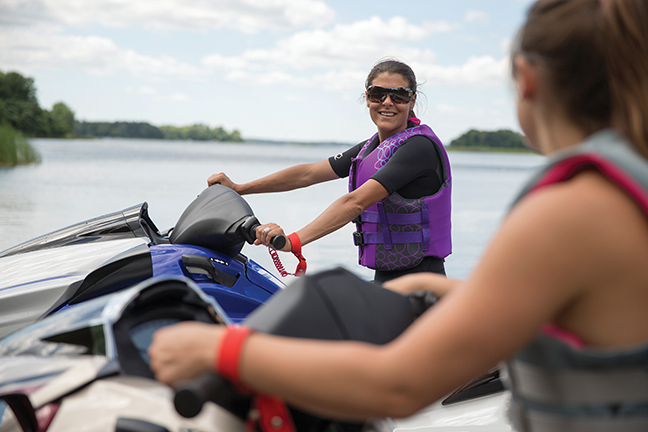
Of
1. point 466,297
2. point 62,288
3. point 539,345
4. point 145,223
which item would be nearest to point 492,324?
point 466,297

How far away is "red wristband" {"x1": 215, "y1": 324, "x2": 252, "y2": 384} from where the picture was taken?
88 cm

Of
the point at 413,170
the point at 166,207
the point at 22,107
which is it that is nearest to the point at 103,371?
the point at 413,170

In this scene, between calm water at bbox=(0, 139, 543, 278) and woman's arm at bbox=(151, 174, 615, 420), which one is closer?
woman's arm at bbox=(151, 174, 615, 420)

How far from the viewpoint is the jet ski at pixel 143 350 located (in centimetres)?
101

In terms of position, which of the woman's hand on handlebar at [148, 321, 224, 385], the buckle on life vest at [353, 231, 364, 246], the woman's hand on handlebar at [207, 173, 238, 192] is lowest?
the buckle on life vest at [353, 231, 364, 246]

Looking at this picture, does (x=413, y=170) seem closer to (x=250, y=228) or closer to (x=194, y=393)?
(x=250, y=228)

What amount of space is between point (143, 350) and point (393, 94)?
2434 millimetres

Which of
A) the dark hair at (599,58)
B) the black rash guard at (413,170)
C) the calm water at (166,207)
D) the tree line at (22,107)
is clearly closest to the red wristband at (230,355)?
the dark hair at (599,58)

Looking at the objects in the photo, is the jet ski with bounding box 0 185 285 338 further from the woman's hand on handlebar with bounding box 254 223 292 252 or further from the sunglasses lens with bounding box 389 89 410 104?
the sunglasses lens with bounding box 389 89 410 104

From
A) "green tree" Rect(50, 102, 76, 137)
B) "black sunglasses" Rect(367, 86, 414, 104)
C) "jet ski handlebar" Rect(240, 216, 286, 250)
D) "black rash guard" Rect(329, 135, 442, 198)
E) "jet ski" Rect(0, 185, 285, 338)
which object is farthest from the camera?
"green tree" Rect(50, 102, 76, 137)

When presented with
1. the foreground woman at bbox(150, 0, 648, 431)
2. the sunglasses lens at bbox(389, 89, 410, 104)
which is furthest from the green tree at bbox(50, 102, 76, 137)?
the foreground woman at bbox(150, 0, 648, 431)

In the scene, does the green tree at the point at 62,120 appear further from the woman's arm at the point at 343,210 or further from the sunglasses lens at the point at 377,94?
the woman's arm at the point at 343,210

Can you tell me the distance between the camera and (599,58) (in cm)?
88

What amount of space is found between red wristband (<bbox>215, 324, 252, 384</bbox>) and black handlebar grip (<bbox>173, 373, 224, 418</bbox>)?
2cm
